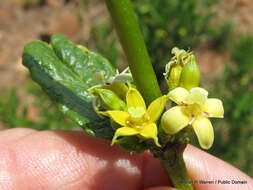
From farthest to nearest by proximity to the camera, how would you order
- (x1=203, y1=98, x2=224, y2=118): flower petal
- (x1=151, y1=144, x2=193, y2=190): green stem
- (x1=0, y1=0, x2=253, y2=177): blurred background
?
(x1=0, y1=0, x2=253, y2=177): blurred background → (x1=151, y1=144, x2=193, y2=190): green stem → (x1=203, y1=98, x2=224, y2=118): flower petal

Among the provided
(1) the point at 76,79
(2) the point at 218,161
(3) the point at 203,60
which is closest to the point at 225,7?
(3) the point at 203,60

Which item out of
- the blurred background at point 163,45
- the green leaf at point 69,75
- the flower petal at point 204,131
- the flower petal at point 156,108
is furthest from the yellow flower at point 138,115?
the blurred background at point 163,45

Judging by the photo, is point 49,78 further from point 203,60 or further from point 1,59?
point 1,59

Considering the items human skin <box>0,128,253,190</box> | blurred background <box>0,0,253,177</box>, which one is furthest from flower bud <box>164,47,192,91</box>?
blurred background <box>0,0,253,177</box>

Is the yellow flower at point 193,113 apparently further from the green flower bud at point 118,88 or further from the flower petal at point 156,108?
the green flower bud at point 118,88

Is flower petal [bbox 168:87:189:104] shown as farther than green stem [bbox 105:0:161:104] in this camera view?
Yes

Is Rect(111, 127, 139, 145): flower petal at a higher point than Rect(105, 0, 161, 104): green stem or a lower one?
lower

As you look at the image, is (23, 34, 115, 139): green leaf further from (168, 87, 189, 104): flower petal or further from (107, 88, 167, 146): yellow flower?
(168, 87, 189, 104): flower petal
